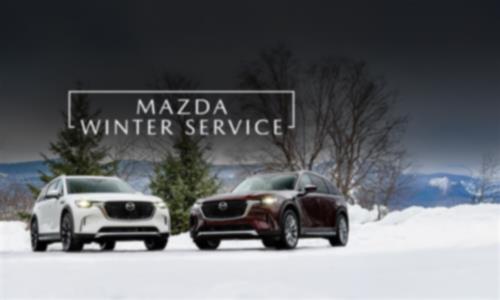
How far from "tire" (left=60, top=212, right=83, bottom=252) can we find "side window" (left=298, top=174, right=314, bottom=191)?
4.61 metres

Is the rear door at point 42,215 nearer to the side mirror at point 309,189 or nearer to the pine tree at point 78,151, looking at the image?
the side mirror at point 309,189

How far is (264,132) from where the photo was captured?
1478 inches

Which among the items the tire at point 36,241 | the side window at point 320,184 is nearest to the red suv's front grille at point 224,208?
the side window at point 320,184

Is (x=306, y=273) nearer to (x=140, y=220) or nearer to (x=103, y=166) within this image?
(x=140, y=220)

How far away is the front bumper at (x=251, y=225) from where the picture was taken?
685 inches

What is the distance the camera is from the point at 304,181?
19.1 metres

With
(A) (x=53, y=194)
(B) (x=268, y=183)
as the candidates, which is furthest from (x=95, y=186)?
(B) (x=268, y=183)

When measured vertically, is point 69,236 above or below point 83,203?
below

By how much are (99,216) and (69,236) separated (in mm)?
759

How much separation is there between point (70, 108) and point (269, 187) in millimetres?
22000

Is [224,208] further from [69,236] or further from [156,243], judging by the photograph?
[69,236]

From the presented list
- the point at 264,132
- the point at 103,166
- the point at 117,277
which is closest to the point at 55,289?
the point at 117,277

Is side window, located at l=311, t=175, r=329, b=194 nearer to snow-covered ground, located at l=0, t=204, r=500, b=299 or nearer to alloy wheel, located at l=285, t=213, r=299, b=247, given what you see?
alloy wheel, located at l=285, t=213, r=299, b=247

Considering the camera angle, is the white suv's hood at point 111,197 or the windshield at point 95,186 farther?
the windshield at point 95,186
